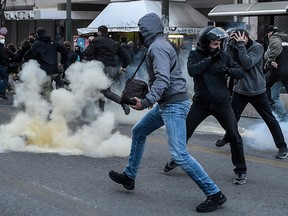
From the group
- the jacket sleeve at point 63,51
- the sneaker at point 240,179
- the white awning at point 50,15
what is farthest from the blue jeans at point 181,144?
the white awning at point 50,15

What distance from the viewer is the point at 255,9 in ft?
47.3

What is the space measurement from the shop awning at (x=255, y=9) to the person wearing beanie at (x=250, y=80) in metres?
7.16

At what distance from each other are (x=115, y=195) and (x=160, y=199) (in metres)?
0.45

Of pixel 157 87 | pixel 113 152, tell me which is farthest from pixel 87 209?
pixel 113 152

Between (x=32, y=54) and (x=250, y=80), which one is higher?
(x=32, y=54)

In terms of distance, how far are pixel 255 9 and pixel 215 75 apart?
923cm

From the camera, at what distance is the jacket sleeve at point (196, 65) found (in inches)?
218

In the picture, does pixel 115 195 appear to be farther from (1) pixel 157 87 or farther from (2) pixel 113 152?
(2) pixel 113 152

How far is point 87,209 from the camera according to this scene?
5117 mm

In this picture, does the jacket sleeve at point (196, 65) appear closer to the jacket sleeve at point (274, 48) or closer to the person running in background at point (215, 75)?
the person running in background at point (215, 75)

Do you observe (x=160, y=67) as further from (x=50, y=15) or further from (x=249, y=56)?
(x=50, y=15)

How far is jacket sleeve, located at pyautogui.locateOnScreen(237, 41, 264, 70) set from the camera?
6.23 metres

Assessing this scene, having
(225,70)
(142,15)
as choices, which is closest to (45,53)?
(225,70)

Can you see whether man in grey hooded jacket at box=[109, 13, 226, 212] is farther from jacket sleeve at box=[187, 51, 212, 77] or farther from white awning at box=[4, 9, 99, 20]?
white awning at box=[4, 9, 99, 20]
